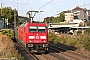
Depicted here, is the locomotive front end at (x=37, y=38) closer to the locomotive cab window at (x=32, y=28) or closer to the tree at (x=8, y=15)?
the locomotive cab window at (x=32, y=28)

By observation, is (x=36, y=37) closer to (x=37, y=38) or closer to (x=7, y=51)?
(x=37, y=38)

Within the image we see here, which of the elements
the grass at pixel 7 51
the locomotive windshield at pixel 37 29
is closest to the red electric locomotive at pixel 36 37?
the locomotive windshield at pixel 37 29

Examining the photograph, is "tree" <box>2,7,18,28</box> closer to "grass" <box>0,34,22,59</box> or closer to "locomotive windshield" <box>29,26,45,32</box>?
"locomotive windshield" <box>29,26,45,32</box>

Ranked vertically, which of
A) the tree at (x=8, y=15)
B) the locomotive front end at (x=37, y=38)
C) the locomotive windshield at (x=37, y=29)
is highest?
the tree at (x=8, y=15)

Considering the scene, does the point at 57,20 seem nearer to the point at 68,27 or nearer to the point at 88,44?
the point at 68,27

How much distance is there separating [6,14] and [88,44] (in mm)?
73447

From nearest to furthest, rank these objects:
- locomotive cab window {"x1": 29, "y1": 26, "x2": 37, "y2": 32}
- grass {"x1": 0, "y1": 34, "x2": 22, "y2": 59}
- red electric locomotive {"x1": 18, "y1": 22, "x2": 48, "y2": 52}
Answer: grass {"x1": 0, "y1": 34, "x2": 22, "y2": 59} → red electric locomotive {"x1": 18, "y1": 22, "x2": 48, "y2": 52} → locomotive cab window {"x1": 29, "y1": 26, "x2": 37, "y2": 32}

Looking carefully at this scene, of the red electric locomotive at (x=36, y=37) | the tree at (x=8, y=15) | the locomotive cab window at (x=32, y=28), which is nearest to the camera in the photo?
the red electric locomotive at (x=36, y=37)

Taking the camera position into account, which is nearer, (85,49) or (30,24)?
(30,24)

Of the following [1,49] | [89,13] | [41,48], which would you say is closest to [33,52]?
[41,48]

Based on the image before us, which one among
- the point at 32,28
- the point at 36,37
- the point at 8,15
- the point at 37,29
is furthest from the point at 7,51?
the point at 8,15

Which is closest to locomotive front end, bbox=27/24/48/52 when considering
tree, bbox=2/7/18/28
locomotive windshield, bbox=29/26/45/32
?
locomotive windshield, bbox=29/26/45/32

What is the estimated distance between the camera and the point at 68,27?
113 meters

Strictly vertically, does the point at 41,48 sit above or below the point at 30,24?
below
